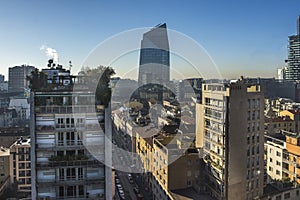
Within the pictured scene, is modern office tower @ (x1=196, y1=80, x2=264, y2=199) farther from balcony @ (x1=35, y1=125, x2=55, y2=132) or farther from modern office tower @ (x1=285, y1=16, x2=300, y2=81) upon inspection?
modern office tower @ (x1=285, y1=16, x2=300, y2=81)

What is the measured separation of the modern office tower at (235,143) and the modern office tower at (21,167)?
158 inches

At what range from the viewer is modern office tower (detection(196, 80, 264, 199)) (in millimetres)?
4918

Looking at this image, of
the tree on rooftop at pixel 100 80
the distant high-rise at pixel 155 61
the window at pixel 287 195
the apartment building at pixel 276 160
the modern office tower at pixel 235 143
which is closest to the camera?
the tree on rooftop at pixel 100 80

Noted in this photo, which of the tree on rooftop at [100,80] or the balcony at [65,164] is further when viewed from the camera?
the tree on rooftop at [100,80]

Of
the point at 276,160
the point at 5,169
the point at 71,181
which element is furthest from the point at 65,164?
the point at 276,160

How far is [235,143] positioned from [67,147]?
9.83 ft

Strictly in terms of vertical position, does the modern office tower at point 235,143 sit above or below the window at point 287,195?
above

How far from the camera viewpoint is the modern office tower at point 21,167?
6.73 metres

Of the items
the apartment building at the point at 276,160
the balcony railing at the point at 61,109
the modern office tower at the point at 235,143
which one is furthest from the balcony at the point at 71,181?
the apartment building at the point at 276,160

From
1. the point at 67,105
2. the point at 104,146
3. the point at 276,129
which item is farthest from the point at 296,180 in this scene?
the point at 67,105

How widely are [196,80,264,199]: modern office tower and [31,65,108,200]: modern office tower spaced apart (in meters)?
2.55

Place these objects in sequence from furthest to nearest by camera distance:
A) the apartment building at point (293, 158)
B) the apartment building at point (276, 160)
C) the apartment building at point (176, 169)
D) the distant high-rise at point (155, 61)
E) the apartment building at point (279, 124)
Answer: the apartment building at point (279, 124)
the distant high-rise at point (155, 61)
the apartment building at point (276, 160)
the apartment building at point (293, 158)
the apartment building at point (176, 169)

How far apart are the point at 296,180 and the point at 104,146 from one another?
471 centimetres

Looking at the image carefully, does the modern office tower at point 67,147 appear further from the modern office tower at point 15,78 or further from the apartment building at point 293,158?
the modern office tower at point 15,78
